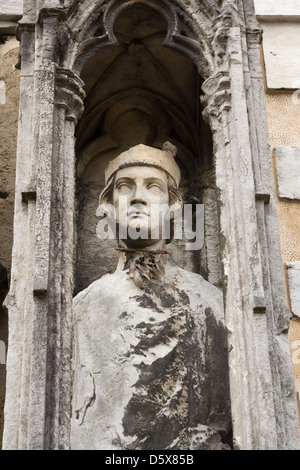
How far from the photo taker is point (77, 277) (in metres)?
5.78

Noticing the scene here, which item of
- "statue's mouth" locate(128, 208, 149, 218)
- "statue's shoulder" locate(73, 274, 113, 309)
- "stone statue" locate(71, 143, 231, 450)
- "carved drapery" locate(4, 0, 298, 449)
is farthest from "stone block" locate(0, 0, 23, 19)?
"statue's shoulder" locate(73, 274, 113, 309)

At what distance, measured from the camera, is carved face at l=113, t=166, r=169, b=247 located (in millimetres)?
5238

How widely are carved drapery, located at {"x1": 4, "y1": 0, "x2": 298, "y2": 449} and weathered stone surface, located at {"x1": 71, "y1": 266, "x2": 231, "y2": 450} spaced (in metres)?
0.31

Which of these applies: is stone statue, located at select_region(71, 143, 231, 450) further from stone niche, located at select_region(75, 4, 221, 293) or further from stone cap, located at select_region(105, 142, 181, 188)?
stone niche, located at select_region(75, 4, 221, 293)

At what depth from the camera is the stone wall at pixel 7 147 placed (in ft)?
18.9

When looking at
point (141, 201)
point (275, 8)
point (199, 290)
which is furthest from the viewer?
point (275, 8)

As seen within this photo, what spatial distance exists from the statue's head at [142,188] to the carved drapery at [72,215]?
0.46 m

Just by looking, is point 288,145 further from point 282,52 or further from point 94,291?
point 94,291

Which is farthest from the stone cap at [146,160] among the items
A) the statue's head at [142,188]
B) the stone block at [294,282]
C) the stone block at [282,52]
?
the stone block at [282,52]

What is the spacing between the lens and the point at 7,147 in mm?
6102

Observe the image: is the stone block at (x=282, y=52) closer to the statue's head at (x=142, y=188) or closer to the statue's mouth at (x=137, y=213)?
the statue's head at (x=142, y=188)

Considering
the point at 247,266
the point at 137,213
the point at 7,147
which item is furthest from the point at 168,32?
the point at 247,266

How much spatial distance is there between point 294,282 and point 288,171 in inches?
28.8
